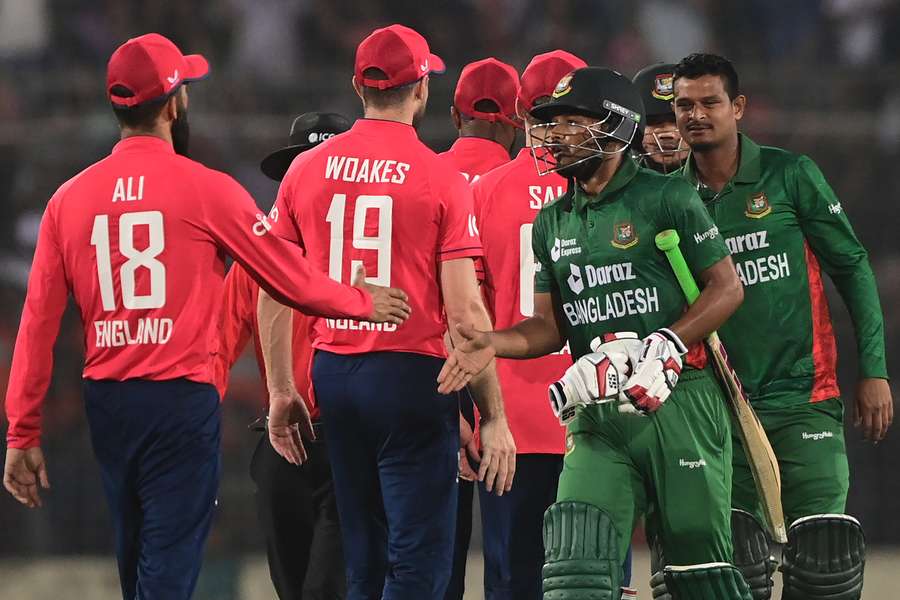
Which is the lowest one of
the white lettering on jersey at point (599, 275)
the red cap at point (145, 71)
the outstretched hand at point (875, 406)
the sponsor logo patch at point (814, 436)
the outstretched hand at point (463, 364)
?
the sponsor logo patch at point (814, 436)

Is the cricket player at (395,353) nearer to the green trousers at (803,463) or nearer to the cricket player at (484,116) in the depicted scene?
the green trousers at (803,463)

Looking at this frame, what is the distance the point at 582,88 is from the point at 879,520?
604cm

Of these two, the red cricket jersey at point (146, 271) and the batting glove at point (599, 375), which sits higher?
the red cricket jersey at point (146, 271)

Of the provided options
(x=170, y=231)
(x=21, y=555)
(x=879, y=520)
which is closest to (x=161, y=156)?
(x=170, y=231)

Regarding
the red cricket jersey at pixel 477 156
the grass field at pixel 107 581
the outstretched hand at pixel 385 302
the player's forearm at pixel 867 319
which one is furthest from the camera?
the grass field at pixel 107 581

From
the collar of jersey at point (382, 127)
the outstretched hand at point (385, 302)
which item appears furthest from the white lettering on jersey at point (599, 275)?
the collar of jersey at point (382, 127)

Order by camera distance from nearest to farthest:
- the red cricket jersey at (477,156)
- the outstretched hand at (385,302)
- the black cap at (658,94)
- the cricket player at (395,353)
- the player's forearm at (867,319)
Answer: the outstretched hand at (385,302) → the cricket player at (395,353) → the player's forearm at (867,319) → the red cricket jersey at (477,156) → the black cap at (658,94)

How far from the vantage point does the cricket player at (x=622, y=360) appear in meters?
4.61

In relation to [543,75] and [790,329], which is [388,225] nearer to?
[543,75]

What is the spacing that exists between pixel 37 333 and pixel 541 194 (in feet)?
6.23

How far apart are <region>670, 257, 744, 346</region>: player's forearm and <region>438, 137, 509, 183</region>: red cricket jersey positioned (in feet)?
5.44

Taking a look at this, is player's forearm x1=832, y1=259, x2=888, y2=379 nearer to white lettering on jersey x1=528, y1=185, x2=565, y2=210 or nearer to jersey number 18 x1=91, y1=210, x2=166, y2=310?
white lettering on jersey x1=528, y1=185, x2=565, y2=210

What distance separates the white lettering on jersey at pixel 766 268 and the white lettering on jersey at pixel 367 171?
1.23 meters

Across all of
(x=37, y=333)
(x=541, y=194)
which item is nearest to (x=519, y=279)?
(x=541, y=194)
